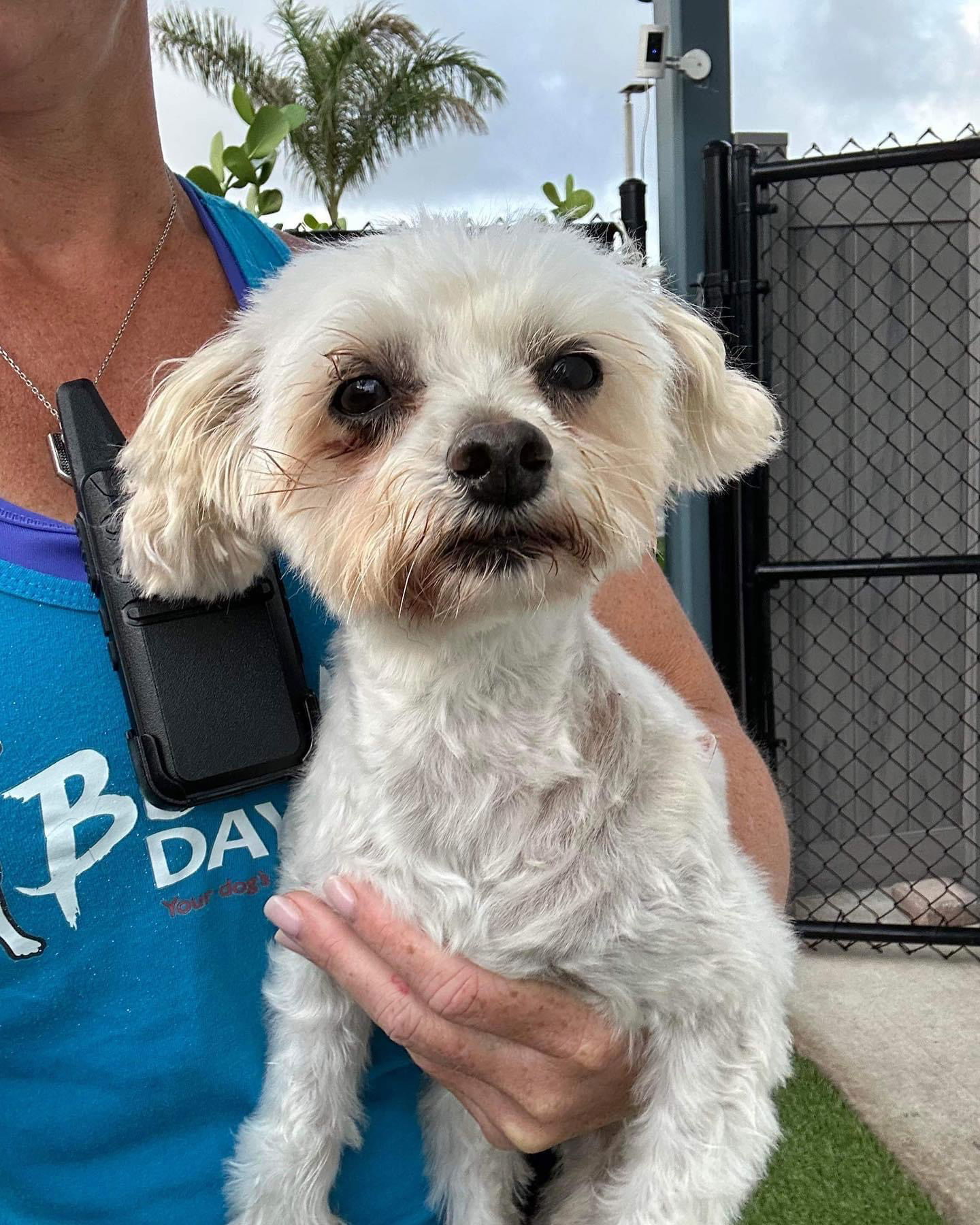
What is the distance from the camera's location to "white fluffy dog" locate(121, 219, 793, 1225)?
947mm

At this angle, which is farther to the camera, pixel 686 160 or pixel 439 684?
pixel 686 160

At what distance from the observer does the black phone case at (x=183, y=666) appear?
98 centimetres

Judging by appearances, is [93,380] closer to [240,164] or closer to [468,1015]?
[468,1015]

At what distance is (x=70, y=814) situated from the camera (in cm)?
98

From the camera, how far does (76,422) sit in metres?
1.01

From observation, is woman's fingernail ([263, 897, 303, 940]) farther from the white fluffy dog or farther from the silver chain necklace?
the silver chain necklace

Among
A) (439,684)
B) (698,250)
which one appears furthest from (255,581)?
(698,250)

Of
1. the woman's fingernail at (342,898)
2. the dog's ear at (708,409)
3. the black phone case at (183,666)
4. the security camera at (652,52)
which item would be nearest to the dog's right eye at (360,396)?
the black phone case at (183,666)

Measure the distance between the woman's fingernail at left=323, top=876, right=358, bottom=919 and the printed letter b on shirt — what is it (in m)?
0.21

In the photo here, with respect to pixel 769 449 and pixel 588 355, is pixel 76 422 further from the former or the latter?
pixel 769 449

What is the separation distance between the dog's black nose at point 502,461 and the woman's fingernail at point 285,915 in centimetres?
45

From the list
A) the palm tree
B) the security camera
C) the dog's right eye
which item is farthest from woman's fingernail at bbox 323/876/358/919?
the palm tree

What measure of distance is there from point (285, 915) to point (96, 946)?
0.60 ft

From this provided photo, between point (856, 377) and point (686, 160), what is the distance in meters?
0.91
